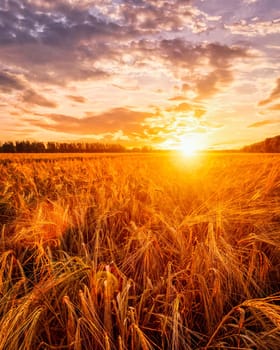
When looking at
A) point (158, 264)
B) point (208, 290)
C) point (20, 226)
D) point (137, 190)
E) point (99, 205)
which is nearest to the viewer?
point (208, 290)

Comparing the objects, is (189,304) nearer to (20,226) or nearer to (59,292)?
(59,292)

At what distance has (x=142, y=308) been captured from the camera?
1.49 metres

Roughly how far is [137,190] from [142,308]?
8.82 feet

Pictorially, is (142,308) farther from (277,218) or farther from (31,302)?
(277,218)

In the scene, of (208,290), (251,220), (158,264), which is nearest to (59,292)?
(158,264)

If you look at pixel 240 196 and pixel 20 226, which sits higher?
pixel 240 196

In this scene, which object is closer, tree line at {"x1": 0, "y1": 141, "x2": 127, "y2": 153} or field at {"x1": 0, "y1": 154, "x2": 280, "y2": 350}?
field at {"x1": 0, "y1": 154, "x2": 280, "y2": 350}

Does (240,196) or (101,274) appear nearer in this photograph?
(101,274)

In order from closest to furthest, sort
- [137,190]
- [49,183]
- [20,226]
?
[20,226] → [137,190] → [49,183]

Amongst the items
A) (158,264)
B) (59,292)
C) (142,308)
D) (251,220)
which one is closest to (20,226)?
(59,292)

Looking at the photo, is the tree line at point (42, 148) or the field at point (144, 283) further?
the tree line at point (42, 148)

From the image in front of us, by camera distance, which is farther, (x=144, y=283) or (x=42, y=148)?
(x=42, y=148)

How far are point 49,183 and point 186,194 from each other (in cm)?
247

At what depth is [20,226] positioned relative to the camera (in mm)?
2764
